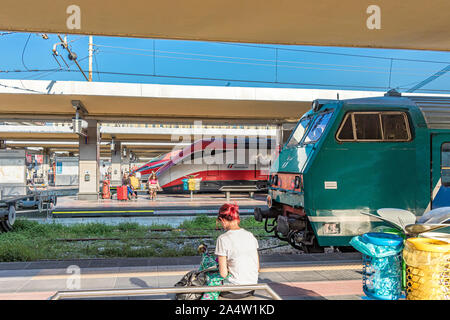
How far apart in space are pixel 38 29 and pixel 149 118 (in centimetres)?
1347

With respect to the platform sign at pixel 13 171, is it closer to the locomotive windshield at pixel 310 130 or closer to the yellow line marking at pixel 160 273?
the yellow line marking at pixel 160 273

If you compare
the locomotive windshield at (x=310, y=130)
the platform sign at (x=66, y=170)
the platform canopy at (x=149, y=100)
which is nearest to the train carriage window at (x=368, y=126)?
the locomotive windshield at (x=310, y=130)

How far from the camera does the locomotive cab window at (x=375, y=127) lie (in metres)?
6.77

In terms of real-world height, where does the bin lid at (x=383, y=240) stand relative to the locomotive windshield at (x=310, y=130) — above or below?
below

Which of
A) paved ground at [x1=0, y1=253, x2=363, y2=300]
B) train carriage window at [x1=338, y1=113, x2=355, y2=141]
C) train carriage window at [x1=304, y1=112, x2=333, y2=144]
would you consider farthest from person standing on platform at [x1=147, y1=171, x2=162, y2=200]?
train carriage window at [x1=338, y1=113, x2=355, y2=141]

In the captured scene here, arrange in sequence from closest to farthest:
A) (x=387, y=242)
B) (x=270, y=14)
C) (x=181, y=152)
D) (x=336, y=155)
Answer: (x=387, y=242) → (x=270, y=14) → (x=336, y=155) → (x=181, y=152)

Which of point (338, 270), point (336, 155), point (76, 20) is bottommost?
point (338, 270)

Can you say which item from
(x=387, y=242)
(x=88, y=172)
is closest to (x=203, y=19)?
(x=387, y=242)

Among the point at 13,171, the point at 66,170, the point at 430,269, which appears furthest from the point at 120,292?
the point at 66,170

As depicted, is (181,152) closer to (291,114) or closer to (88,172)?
(88,172)

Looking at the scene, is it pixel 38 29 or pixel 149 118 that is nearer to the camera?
pixel 38 29

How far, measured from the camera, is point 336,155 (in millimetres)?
6648

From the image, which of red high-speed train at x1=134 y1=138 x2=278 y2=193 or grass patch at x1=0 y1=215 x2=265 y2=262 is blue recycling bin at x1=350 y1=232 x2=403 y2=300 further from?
red high-speed train at x1=134 y1=138 x2=278 y2=193

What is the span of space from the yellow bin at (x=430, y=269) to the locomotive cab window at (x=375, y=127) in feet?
12.5
